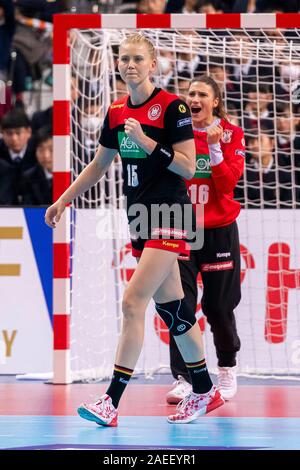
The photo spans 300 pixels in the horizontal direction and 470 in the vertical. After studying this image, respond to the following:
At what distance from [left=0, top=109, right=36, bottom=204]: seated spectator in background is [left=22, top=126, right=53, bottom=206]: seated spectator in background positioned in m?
0.19

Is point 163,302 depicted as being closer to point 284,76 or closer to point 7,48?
point 284,76

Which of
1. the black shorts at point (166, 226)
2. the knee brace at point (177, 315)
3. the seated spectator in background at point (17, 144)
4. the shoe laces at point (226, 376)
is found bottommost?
the shoe laces at point (226, 376)

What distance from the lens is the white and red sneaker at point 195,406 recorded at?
6.63m

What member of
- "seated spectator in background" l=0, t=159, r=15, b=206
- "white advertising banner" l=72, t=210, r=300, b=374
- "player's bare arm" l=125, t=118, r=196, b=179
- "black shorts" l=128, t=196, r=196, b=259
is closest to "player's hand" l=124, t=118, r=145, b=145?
"player's bare arm" l=125, t=118, r=196, b=179

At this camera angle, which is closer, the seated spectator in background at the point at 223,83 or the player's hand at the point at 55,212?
the player's hand at the point at 55,212

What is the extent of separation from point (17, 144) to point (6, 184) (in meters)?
0.64

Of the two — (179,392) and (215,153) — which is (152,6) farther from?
(179,392)

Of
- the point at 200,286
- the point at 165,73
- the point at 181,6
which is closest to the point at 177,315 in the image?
the point at 200,286

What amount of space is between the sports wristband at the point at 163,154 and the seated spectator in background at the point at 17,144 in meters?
4.98

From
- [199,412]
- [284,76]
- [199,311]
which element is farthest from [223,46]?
[199,412]

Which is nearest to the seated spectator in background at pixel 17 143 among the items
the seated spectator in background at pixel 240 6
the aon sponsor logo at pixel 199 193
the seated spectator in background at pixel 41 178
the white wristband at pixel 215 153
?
the seated spectator in background at pixel 41 178

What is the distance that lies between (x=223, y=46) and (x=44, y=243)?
7.43 feet

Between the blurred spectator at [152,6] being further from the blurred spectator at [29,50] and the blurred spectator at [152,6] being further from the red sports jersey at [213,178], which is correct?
the red sports jersey at [213,178]

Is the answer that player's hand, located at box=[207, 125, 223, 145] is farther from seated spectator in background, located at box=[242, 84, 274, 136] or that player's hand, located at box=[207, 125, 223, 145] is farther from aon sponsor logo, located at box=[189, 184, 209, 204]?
seated spectator in background, located at box=[242, 84, 274, 136]
